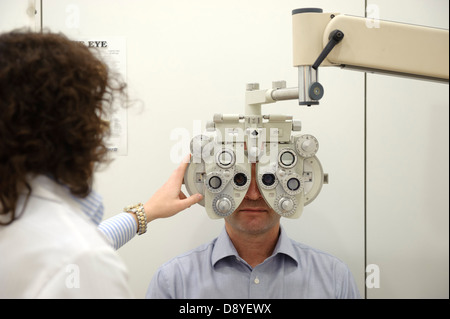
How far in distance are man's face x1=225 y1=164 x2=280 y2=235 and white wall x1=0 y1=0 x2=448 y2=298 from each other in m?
0.42

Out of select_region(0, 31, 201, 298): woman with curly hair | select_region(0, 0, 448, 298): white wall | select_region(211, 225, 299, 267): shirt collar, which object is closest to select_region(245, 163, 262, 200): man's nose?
select_region(211, 225, 299, 267): shirt collar

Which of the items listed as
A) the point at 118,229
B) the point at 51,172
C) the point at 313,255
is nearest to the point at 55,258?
the point at 51,172

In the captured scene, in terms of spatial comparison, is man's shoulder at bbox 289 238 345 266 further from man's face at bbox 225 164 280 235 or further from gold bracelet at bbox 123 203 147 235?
gold bracelet at bbox 123 203 147 235

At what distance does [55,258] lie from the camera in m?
0.85

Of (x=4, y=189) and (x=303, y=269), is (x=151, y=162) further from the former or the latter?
(x=4, y=189)

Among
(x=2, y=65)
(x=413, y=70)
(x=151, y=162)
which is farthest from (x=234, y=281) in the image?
(x=2, y=65)

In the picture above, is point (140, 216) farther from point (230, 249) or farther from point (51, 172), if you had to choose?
point (51, 172)

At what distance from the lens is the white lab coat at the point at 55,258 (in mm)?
848

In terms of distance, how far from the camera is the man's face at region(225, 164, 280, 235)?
1675 millimetres

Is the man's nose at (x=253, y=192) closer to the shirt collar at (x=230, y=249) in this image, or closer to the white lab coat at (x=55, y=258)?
the shirt collar at (x=230, y=249)

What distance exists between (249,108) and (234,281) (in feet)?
1.92

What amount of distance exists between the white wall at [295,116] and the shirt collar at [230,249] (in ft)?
1.21

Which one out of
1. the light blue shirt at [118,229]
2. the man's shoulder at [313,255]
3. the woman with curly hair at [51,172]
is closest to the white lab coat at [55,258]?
the woman with curly hair at [51,172]
